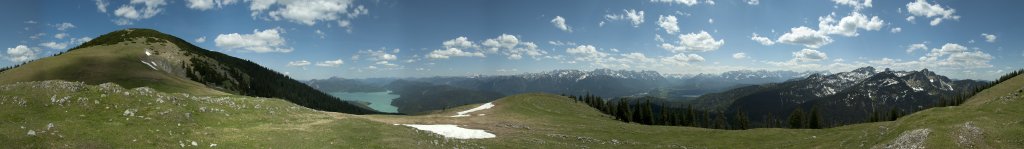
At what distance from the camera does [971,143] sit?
3816 cm

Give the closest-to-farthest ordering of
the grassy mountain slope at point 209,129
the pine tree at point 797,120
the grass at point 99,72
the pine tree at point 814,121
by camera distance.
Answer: the grassy mountain slope at point 209,129 < the grass at point 99,72 < the pine tree at point 814,121 < the pine tree at point 797,120

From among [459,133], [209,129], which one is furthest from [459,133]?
[209,129]

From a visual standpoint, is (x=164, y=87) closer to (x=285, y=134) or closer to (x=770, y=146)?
(x=285, y=134)

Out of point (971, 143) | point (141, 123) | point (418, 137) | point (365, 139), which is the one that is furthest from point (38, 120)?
point (971, 143)

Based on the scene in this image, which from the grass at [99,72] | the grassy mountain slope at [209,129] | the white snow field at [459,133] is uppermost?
the grass at [99,72]

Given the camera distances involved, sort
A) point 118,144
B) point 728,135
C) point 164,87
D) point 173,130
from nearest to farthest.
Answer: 1. point 118,144
2. point 173,130
3. point 728,135
4. point 164,87

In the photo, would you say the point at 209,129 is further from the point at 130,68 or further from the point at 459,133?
the point at 130,68

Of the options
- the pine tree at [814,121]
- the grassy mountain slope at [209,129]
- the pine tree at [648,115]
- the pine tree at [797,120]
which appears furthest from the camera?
the pine tree at [648,115]

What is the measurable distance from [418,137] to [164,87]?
76.9 metres

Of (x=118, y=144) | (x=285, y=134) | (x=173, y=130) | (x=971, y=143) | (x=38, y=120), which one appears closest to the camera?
(x=118, y=144)

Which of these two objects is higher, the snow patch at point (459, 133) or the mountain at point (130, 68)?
the mountain at point (130, 68)

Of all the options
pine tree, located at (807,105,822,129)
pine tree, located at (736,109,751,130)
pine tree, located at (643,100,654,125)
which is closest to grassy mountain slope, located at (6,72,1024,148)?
pine tree, located at (807,105,822,129)

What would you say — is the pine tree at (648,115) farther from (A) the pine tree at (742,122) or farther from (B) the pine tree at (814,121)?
(B) the pine tree at (814,121)

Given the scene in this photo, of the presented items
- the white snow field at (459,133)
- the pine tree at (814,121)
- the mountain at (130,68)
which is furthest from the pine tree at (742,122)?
the mountain at (130,68)
